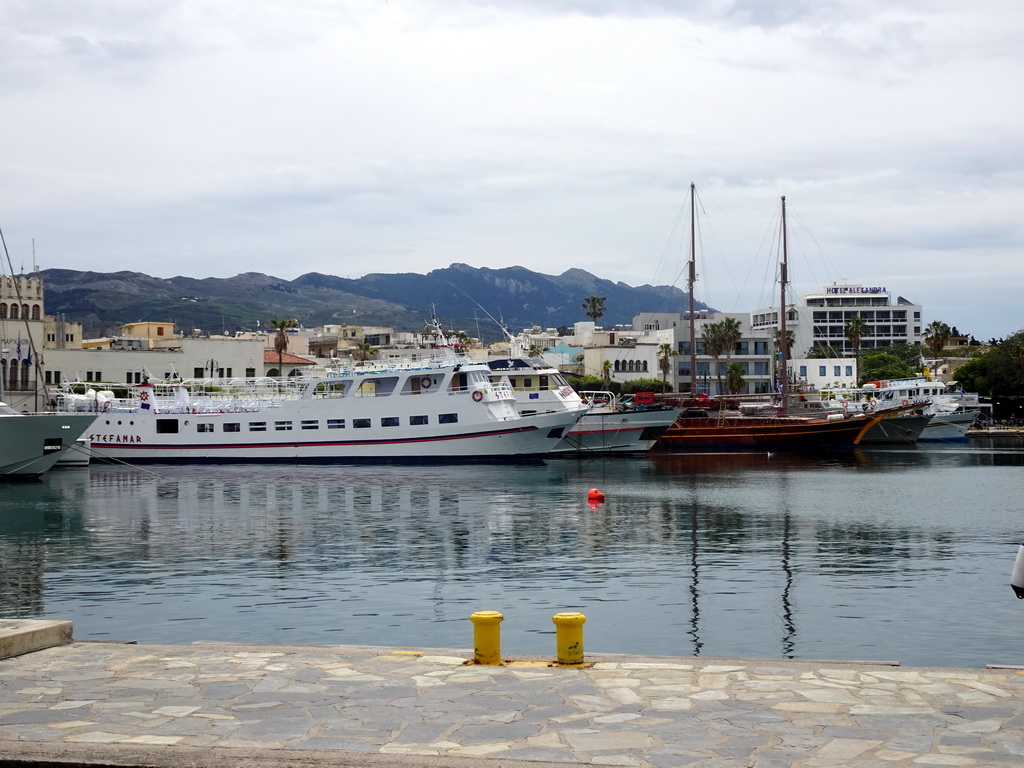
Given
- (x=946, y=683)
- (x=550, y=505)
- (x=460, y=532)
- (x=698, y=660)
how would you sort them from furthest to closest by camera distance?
(x=550, y=505) < (x=460, y=532) < (x=698, y=660) < (x=946, y=683)

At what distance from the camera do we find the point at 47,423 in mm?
45281

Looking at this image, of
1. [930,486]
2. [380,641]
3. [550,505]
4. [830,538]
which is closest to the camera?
[380,641]

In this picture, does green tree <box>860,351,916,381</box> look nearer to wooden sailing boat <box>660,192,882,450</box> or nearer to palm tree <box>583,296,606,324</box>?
palm tree <box>583,296,606,324</box>

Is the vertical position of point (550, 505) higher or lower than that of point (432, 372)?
lower

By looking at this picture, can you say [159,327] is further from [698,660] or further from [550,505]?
[698,660]

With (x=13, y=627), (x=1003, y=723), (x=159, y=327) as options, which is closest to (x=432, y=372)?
(x=13, y=627)

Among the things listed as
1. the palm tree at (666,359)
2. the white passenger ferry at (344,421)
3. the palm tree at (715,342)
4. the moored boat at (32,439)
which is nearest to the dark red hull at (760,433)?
the white passenger ferry at (344,421)

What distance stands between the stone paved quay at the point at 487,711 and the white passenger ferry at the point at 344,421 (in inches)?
1797

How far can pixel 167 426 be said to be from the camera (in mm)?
61312

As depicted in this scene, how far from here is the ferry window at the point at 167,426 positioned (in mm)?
61219

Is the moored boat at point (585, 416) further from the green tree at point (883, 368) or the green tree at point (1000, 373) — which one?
the green tree at point (883, 368)

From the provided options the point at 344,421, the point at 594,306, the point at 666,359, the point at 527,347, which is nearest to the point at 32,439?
the point at 344,421

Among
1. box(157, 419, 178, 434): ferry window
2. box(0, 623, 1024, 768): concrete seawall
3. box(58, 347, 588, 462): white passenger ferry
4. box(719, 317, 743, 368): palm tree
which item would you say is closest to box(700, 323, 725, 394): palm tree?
box(719, 317, 743, 368): palm tree

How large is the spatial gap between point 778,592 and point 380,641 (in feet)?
25.4
